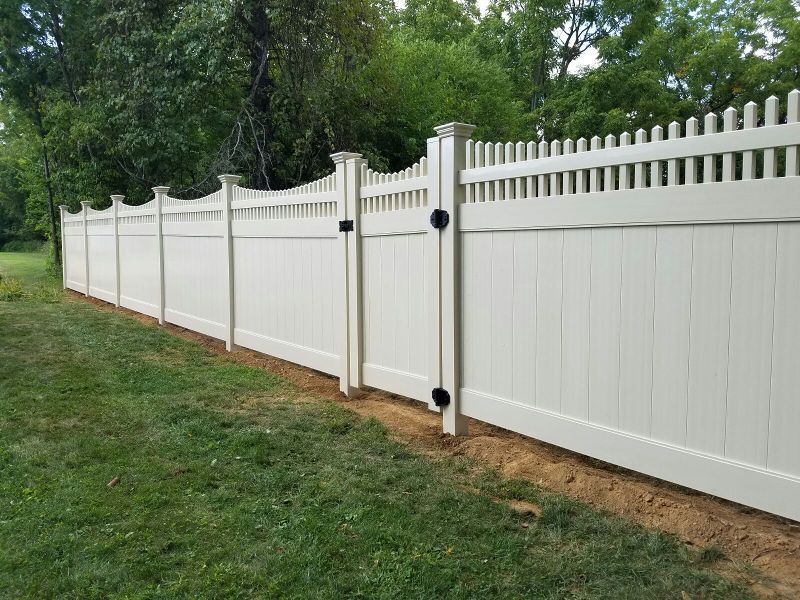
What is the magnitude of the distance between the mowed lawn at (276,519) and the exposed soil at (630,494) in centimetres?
14

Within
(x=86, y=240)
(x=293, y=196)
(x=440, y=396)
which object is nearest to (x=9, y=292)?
(x=86, y=240)

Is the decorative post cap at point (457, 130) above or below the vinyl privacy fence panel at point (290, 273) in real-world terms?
above

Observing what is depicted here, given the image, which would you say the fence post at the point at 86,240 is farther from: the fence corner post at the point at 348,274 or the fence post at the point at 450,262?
the fence post at the point at 450,262

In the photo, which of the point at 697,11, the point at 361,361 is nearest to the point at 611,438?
the point at 361,361

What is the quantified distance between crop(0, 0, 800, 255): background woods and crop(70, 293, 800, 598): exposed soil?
348 inches

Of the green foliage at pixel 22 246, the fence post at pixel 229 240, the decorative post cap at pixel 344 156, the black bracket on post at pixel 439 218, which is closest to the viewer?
the black bracket on post at pixel 439 218

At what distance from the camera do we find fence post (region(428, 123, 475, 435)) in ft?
14.3

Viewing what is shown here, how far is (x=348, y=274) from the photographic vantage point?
5.64 m

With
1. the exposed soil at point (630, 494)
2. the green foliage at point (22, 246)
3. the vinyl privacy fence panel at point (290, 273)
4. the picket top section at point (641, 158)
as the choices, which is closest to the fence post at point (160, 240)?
the vinyl privacy fence panel at point (290, 273)

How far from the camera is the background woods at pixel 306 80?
41.9 ft

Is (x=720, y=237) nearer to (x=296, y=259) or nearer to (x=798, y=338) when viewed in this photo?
(x=798, y=338)

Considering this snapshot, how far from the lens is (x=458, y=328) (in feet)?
14.7

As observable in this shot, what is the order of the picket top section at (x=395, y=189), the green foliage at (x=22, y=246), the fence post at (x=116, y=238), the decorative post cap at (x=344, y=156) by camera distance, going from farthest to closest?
1. the green foliage at (x=22, y=246)
2. the fence post at (x=116, y=238)
3. the decorative post cap at (x=344, y=156)
4. the picket top section at (x=395, y=189)

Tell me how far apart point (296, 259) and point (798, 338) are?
15.2 ft
